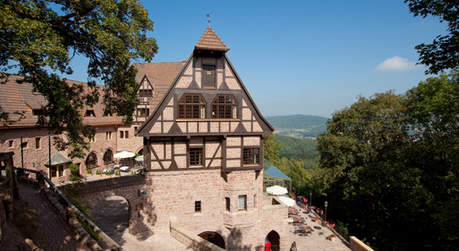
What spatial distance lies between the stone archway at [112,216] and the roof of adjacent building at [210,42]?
9.59m

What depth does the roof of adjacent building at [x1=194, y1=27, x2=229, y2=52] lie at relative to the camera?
525 inches

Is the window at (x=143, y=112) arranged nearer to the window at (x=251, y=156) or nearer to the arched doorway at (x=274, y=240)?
the window at (x=251, y=156)

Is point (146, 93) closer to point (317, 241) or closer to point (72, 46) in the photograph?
point (72, 46)

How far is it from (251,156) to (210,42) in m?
6.78

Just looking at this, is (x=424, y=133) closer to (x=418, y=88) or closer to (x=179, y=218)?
(x=418, y=88)

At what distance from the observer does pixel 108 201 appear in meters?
18.2

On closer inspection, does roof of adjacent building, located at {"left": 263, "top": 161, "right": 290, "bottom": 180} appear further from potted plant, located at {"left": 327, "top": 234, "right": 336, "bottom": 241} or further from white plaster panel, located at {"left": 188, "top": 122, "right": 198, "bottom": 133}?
white plaster panel, located at {"left": 188, "top": 122, "right": 198, "bottom": 133}

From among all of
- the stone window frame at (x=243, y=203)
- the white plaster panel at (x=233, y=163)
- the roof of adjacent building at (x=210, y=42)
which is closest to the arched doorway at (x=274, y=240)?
the stone window frame at (x=243, y=203)

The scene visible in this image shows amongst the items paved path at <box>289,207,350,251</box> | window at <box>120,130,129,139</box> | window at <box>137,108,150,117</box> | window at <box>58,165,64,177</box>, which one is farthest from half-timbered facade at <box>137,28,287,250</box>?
window at <box>120,130,129,139</box>

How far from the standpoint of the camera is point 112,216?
1545cm

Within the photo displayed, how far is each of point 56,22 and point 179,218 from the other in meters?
11.1

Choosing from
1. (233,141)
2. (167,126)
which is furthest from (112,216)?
(233,141)

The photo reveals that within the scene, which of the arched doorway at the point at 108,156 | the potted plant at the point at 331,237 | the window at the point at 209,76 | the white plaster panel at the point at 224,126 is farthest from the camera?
the arched doorway at the point at 108,156

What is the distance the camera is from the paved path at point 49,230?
714 centimetres
